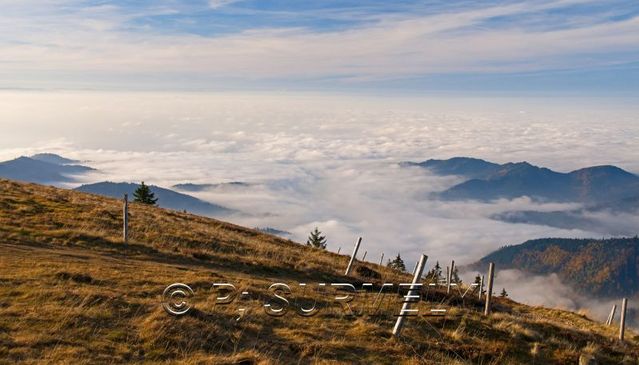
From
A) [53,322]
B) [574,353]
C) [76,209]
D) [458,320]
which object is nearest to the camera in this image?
[53,322]

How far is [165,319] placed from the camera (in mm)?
12578

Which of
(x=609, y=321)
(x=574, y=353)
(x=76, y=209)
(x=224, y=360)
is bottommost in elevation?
(x=609, y=321)

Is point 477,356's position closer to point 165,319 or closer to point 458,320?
point 458,320

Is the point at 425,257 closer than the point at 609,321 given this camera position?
Yes

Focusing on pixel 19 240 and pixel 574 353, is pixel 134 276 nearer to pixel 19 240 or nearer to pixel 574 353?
pixel 19 240

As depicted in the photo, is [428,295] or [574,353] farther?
[428,295]

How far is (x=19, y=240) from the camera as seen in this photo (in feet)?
76.3

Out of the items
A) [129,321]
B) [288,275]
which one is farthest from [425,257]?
[288,275]

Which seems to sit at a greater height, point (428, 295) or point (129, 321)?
point (129, 321)

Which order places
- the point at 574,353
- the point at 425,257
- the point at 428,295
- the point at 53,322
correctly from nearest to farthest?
1. the point at 53,322
2. the point at 425,257
3. the point at 574,353
4. the point at 428,295

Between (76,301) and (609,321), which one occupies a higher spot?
(76,301)

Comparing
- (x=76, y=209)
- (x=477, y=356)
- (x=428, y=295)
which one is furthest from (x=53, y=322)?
(x=76, y=209)

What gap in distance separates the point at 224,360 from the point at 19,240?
17679mm

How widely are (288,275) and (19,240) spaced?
13.5 metres
